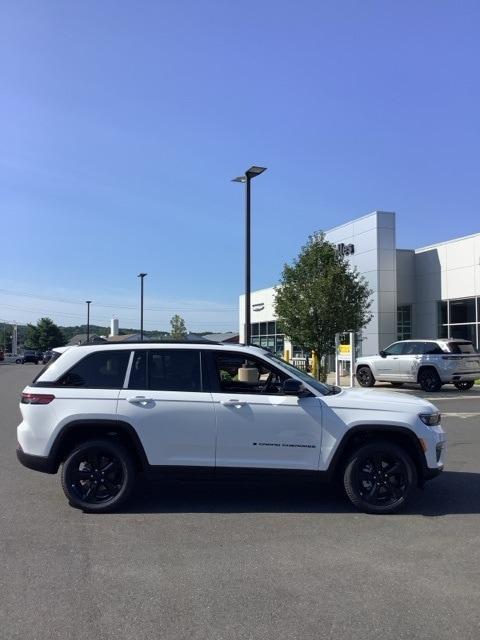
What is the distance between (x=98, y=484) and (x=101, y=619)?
8.24ft

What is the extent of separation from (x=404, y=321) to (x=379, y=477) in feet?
81.0

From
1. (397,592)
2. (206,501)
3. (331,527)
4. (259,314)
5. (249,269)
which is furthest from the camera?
(259,314)

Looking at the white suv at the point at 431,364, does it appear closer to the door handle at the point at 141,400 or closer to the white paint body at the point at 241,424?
the white paint body at the point at 241,424

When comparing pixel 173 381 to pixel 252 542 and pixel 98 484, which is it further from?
pixel 252 542

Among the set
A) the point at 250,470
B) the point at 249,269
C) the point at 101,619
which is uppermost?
the point at 249,269

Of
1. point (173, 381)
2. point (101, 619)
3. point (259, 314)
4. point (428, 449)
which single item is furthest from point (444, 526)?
point (259, 314)

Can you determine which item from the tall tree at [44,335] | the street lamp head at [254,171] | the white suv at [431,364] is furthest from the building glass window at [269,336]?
the tall tree at [44,335]

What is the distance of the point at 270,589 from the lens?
173 inches

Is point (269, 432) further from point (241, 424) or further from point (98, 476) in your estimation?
point (98, 476)

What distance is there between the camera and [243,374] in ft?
22.1

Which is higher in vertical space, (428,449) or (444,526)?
(428,449)

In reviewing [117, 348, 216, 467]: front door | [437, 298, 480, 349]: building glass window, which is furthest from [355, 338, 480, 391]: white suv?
[117, 348, 216, 467]: front door

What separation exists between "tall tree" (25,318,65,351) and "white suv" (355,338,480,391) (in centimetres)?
8946

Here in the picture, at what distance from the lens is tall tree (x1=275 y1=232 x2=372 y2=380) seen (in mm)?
19047
